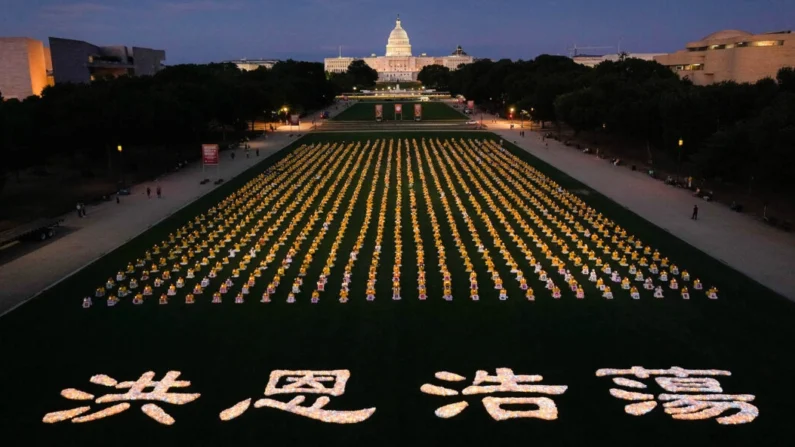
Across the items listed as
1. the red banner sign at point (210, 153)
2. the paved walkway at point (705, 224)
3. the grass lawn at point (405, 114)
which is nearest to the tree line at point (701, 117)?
the paved walkway at point (705, 224)

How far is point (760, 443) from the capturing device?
16.6m

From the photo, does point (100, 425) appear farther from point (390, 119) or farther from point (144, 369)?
point (390, 119)

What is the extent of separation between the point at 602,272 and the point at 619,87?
4680 cm

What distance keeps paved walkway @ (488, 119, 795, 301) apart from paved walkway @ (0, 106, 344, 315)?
1295 inches

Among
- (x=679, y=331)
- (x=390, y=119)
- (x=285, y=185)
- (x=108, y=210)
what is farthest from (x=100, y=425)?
(x=390, y=119)

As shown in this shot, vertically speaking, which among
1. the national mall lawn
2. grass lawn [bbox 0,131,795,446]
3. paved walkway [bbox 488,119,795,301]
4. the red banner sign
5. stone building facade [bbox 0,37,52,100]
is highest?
stone building facade [bbox 0,37,52,100]

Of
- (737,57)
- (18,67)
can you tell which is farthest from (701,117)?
(18,67)

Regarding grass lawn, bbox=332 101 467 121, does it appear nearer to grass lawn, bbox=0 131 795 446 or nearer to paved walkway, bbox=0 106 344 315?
paved walkway, bbox=0 106 344 315

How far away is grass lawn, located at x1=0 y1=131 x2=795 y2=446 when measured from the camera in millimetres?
17469

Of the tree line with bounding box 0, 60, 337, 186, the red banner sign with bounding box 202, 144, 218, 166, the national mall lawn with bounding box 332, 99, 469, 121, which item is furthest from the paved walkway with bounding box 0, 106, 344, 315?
the national mall lawn with bounding box 332, 99, 469, 121

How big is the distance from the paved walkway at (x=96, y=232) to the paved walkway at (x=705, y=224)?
108 ft

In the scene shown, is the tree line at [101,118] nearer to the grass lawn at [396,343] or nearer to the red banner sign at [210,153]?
the red banner sign at [210,153]

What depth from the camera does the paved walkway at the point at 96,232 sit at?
1156 inches

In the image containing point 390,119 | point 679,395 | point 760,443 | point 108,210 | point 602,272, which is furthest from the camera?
point 390,119
